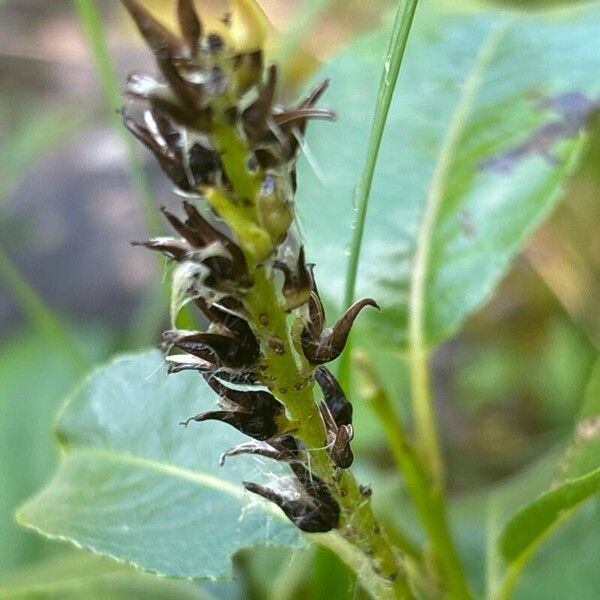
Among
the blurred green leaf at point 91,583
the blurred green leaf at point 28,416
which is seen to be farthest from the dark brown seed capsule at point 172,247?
the blurred green leaf at point 28,416

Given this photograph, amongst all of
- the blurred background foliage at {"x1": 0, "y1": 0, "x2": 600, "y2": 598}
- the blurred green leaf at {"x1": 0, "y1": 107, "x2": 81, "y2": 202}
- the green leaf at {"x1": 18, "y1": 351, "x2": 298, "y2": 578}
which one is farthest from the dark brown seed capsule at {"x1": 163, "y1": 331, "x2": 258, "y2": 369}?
the blurred green leaf at {"x1": 0, "y1": 107, "x2": 81, "y2": 202}

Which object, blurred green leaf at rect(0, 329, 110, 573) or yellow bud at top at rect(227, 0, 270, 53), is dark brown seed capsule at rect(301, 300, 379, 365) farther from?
blurred green leaf at rect(0, 329, 110, 573)

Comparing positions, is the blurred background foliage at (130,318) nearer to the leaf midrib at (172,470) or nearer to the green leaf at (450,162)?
the leaf midrib at (172,470)

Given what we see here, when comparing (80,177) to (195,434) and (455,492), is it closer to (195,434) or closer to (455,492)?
(455,492)

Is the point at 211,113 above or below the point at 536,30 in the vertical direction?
below

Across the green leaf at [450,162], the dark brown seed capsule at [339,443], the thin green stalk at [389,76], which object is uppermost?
the green leaf at [450,162]

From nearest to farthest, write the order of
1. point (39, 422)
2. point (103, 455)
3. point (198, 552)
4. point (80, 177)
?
point (198, 552) < point (103, 455) < point (39, 422) < point (80, 177)

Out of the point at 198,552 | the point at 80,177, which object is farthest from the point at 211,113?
the point at 80,177
